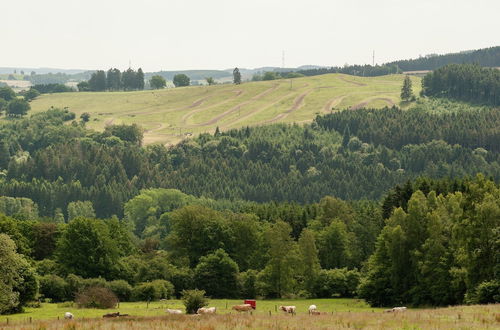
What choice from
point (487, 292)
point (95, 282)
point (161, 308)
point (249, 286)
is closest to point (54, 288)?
point (95, 282)

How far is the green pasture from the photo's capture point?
299 feet

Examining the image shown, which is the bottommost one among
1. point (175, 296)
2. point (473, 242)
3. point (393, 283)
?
point (175, 296)

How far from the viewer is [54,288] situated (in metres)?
122

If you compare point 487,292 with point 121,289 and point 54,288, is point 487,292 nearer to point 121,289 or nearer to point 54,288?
point 121,289

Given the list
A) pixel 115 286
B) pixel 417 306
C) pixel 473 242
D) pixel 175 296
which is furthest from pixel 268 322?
pixel 175 296

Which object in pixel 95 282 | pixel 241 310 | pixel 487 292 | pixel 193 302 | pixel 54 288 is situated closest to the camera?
pixel 487 292

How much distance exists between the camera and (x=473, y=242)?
292 ft

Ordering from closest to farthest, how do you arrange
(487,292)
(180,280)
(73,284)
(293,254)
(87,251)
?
(487,292) → (73,284) → (293,254) → (87,251) → (180,280)

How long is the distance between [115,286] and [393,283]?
40.7 meters

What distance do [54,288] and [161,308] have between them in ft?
85.4

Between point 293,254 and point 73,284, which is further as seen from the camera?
point 293,254

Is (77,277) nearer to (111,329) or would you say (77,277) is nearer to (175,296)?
(175,296)

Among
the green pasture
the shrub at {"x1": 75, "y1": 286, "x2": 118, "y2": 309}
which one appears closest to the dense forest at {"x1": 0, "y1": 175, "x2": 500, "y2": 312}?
the green pasture

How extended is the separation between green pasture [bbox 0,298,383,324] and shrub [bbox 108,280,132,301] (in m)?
7.04
